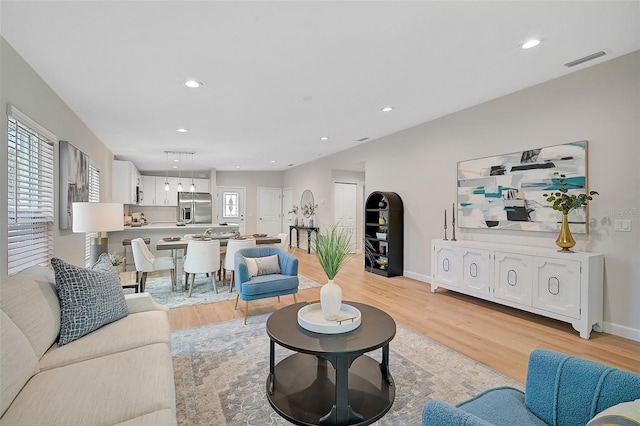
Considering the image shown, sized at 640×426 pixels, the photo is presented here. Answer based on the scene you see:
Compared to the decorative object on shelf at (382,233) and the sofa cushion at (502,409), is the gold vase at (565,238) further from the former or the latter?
→ the decorative object on shelf at (382,233)

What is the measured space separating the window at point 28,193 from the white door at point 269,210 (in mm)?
7926

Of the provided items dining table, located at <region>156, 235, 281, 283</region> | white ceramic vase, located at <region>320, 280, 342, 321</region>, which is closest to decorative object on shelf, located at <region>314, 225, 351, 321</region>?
white ceramic vase, located at <region>320, 280, 342, 321</region>

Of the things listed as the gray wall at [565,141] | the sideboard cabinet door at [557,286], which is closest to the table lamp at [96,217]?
the gray wall at [565,141]

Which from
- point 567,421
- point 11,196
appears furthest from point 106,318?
point 567,421

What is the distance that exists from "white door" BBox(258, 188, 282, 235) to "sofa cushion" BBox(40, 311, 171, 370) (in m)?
8.83

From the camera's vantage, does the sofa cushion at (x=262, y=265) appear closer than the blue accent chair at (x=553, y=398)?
No

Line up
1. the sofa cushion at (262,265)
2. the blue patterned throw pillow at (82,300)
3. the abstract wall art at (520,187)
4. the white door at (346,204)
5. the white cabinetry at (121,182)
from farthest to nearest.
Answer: the white door at (346,204) → the white cabinetry at (121,182) → the sofa cushion at (262,265) → the abstract wall art at (520,187) → the blue patterned throw pillow at (82,300)

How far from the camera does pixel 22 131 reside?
2.44m

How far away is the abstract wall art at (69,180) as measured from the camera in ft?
10.8

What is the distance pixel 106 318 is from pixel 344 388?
1651mm

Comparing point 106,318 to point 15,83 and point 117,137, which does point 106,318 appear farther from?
point 117,137

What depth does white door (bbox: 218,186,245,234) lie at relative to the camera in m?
10.5

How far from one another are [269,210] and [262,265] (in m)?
7.54

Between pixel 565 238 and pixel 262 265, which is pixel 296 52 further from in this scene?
pixel 565 238
